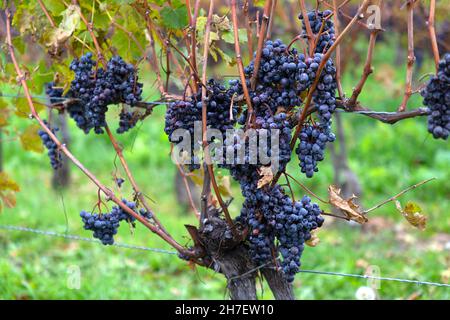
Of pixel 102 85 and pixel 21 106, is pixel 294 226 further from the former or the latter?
pixel 21 106

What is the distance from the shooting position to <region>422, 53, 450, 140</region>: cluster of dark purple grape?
1.78 m

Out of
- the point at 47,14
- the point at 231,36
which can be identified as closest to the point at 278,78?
the point at 231,36

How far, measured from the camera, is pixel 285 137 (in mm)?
1954

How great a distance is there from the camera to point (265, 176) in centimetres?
194

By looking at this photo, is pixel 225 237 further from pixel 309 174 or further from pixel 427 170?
pixel 427 170

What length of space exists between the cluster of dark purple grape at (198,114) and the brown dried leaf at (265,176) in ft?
0.75

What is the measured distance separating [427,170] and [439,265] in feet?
9.90

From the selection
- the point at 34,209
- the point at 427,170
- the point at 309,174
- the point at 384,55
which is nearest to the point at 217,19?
the point at 309,174

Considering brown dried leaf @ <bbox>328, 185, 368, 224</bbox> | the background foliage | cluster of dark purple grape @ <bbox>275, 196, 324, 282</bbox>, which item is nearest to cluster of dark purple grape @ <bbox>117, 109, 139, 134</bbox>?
the background foliage

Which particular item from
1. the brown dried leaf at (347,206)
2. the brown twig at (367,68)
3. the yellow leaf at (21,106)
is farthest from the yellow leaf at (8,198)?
the brown twig at (367,68)

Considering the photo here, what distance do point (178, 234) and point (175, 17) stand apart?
2.94 metres

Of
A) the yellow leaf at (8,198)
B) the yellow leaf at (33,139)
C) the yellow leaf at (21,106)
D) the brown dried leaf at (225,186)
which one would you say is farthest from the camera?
the yellow leaf at (8,198)

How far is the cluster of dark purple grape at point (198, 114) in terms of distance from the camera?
2.09 meters

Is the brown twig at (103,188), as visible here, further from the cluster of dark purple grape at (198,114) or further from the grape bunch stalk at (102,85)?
the cluster of dark purple grape at (198,114)
